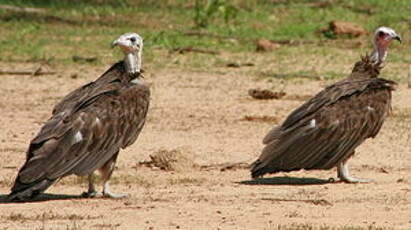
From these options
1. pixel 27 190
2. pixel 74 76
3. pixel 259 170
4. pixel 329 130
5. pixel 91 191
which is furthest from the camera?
pixel 74 76

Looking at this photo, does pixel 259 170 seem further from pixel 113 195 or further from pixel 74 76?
pixel 74 76

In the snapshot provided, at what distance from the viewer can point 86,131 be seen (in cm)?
985

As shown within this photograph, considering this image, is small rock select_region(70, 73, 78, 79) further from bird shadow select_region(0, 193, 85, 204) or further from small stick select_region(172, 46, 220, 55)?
bird shadow select_region(0, 193, 85, 204)

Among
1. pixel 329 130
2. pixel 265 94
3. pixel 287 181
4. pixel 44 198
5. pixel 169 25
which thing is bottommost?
pixel 44 198

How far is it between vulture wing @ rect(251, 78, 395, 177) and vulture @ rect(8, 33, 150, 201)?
1.14m

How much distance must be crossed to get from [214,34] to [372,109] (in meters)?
11.2

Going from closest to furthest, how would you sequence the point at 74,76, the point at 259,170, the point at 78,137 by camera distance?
the point at 78,137
the point at 259,170
the point at 74,76

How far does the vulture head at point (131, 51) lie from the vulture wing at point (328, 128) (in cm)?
120

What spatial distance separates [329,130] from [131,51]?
1.70 meters

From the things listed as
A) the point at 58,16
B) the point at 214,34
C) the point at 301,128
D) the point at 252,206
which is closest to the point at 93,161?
the point at 252,206

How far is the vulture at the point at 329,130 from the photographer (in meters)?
10.7

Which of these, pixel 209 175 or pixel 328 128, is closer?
pixel 328 128

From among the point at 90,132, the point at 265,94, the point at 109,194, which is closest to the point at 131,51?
the point at 90,132

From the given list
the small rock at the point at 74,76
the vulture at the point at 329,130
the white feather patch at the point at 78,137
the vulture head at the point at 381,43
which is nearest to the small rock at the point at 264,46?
the small rock at the point at 74,76
